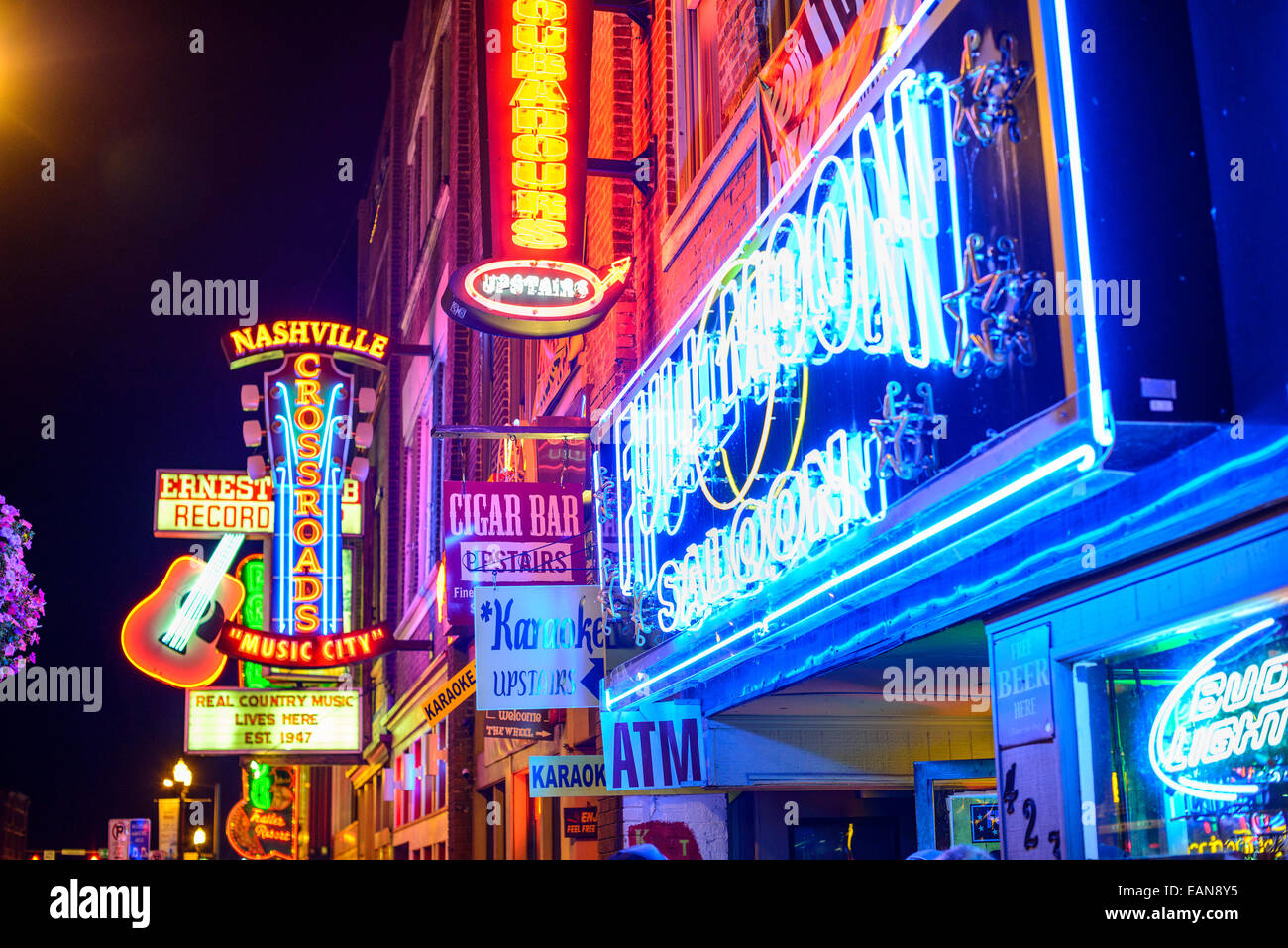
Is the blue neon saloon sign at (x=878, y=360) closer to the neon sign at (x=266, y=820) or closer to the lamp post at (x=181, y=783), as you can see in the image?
the lamp post at (x=181, y=783)

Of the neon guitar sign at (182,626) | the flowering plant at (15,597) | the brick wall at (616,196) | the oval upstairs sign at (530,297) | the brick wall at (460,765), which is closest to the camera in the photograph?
the flowering plant at (15,597)

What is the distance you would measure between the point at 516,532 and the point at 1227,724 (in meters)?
9.36

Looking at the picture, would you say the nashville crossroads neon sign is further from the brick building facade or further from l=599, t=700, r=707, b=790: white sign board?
the brick building facade

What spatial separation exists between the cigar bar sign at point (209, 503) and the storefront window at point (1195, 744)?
947 inches

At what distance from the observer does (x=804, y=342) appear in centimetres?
679

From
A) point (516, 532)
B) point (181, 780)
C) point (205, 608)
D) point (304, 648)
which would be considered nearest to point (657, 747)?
point (516, 532)

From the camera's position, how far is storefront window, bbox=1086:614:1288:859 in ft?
15.4

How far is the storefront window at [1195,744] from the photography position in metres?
4.70

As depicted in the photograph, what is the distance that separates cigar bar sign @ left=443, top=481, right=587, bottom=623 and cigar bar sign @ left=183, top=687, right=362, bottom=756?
12310mm

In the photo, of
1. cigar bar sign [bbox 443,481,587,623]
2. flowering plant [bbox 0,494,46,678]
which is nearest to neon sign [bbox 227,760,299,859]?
cigar bar sign [bbox 443,481,587,623]

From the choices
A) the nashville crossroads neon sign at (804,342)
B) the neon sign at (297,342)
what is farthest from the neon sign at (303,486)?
the nashville crossroads neon sign at (804,342)

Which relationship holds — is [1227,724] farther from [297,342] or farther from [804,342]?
[297,342]

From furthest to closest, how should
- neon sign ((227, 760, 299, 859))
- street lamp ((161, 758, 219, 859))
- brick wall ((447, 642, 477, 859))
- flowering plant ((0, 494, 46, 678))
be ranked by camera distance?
neon sign ((227, 760, 299, 859)) → street lamp ((161, 758, 219, 859)) → brick wall ((447, 642, 477, 859)) → flowering plant ((0, 494, 46, 678))
